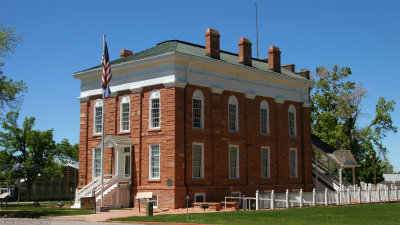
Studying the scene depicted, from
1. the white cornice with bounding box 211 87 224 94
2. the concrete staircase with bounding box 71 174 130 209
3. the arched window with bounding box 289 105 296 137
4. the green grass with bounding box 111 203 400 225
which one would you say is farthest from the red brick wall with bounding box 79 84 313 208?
the green grass with bounding box 111 203 400 225

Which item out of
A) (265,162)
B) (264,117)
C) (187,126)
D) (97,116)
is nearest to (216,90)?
(187,126)

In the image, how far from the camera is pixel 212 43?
1416 inches

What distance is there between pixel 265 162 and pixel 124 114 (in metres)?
11.1

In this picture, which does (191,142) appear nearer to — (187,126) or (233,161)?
(187,126)

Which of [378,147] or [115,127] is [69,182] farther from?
[378,147]

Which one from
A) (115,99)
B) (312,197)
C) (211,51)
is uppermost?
(211,51)

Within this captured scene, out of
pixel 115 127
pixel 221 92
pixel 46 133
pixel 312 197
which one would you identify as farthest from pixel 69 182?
pixel 312 197

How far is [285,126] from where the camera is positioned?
133 feet

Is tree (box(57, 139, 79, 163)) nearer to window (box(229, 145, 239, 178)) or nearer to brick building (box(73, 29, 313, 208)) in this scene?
brick building (box(73, 29, 313, 208))

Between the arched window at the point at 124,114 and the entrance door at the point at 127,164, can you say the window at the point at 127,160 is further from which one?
the arched window at the point at 124,114

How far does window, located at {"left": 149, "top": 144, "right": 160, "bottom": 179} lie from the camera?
3262 centimetres

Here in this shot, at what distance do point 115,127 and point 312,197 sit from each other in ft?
44.9

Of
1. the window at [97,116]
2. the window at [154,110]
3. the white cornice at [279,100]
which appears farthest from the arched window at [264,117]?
the window at [97,116]

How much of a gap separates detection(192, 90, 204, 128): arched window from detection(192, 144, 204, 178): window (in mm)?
1421
